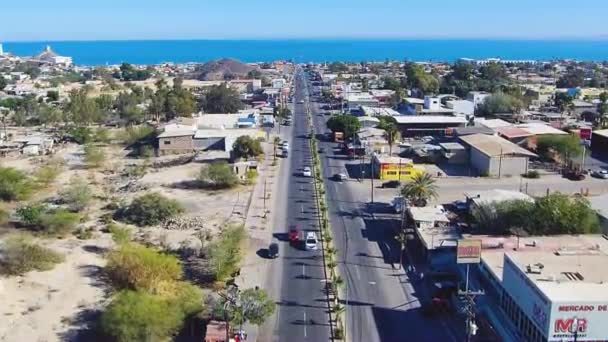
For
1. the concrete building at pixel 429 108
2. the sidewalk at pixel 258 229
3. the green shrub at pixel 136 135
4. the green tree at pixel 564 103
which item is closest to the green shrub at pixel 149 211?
the sidewalk at pixel 258 229

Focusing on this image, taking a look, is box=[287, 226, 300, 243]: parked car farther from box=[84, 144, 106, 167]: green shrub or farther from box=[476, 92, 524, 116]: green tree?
box=[476, 92, 524, 116]: green tree

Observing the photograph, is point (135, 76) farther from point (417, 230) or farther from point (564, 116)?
point (417, 230)

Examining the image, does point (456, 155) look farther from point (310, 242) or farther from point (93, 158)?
point (93, 158)

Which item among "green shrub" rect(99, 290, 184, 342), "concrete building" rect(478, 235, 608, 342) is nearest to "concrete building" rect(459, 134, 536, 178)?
"concrete building" rect(478, 235, 608, 342)

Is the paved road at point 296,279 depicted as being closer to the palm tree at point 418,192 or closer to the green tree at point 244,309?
the green tree at point 244,309

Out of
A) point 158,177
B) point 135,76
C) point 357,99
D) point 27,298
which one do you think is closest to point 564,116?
point 357,99

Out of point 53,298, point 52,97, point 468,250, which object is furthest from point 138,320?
point 52,97
